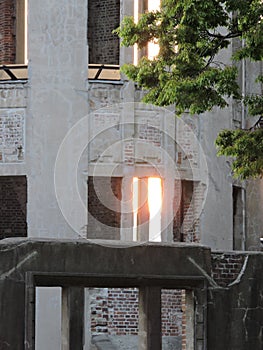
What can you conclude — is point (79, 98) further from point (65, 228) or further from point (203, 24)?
point (203, 24)

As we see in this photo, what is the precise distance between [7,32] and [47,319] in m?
6.94

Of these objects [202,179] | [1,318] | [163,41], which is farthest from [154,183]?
[1,318]

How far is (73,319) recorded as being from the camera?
16672 millimetres

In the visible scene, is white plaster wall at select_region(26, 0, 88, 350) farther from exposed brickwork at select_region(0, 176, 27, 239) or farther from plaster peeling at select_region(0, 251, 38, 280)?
plaster peeling at select_region(0, 251, 38, 280)

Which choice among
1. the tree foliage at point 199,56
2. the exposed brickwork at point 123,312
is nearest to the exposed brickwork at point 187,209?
the exposed brickwork at point 123,312

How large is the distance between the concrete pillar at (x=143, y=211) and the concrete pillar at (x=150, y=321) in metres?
6.18

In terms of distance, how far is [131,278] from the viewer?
55.6ft

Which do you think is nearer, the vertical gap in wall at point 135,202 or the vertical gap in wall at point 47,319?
the vertical gap in wall at point 47,319

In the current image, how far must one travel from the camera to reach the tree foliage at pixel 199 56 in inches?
689

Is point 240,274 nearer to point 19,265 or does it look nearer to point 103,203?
point 19,265

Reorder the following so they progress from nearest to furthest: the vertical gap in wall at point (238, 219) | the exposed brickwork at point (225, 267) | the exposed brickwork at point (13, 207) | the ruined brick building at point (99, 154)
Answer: the exposed brickwork at point (225, 267) → the ruined brick building at point (99, 154) → the vertical gap in wall at point (238, 219) → the exposed brickwork at point (13, 207)

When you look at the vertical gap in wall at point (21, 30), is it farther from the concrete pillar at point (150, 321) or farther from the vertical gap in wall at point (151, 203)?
the concrete pillar at point (150, 321)

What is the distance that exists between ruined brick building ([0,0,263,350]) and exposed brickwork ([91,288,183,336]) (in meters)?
0.02

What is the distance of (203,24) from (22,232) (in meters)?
9.24
